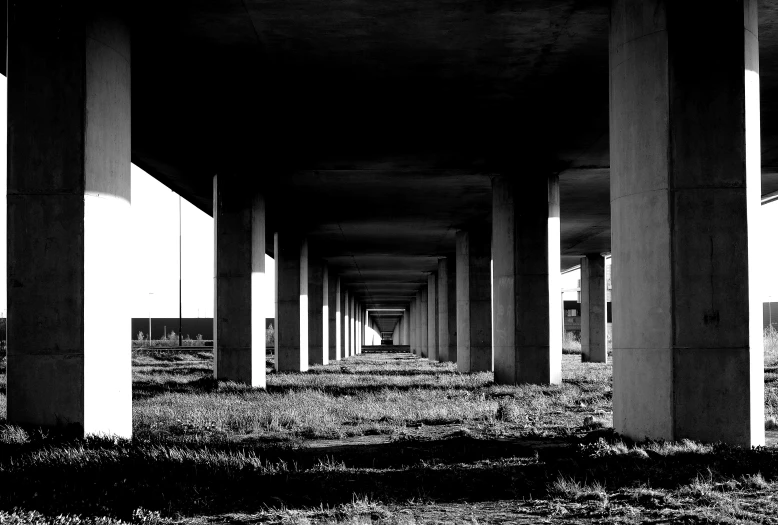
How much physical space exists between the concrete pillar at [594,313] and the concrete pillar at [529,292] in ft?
76.0

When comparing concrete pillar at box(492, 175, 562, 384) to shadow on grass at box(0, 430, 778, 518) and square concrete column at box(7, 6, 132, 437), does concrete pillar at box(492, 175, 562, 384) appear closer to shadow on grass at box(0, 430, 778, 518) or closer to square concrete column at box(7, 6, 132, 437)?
shadow on grass at box(0, 430, 778, 518)

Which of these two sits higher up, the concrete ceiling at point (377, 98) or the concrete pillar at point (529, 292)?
the concrete ceiling at point (377, 98)

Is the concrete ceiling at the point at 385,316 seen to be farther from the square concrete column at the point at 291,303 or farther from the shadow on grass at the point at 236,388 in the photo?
the shadow on grass at the point at 236,388

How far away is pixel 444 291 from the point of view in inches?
1784

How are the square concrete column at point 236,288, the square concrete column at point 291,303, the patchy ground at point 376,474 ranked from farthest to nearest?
the square concrete column at point 291,303
the square concrete column at point 236,288
the patchy ground at point 376,474

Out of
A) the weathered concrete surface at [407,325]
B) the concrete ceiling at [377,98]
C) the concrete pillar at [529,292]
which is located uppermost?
the concrete ceiling at [377,98]

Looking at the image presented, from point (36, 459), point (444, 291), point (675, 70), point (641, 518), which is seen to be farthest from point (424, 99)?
point (444, 291)

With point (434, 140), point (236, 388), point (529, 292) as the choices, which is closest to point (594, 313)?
point (529, 292)

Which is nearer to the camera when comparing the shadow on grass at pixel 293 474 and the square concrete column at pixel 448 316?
the shadow on grass at pixel 293 474

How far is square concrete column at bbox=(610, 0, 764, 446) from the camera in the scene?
10258 mm

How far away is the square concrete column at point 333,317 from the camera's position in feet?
169

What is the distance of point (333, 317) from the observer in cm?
5341

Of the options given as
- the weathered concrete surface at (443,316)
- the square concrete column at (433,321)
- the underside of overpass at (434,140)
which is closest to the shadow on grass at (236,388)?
the underside of overpass at (434,140)

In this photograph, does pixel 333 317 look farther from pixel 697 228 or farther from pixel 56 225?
pixel 697 228
